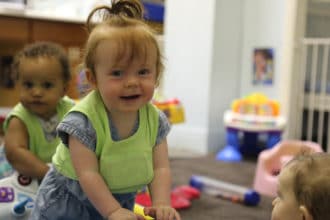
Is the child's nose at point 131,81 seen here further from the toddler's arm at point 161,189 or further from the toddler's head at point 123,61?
the toddler's arm at point 161,189

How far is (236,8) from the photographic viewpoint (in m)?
2.69

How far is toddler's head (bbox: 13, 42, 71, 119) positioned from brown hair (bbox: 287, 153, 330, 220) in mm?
653

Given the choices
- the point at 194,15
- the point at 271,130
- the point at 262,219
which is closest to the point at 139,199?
the point at 262,219

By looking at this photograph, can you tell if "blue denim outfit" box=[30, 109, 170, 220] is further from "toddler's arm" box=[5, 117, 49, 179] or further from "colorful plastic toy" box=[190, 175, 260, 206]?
"colorful plastic toy" box=[190, 175, 260, 206]

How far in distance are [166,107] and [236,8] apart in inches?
40.6

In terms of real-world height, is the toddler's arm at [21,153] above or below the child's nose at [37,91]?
below

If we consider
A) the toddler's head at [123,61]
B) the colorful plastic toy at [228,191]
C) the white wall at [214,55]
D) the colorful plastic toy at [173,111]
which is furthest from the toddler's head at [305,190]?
the white wall at [214,55]

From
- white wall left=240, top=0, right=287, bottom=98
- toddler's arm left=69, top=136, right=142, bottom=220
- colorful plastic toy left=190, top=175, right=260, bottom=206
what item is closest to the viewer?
toddler's arm left=69, top=136, right=142, bottom=220

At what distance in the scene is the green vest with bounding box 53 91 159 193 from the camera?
0.84 m

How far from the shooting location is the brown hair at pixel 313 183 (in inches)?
25.9

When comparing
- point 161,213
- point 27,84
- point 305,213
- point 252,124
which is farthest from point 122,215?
point 252,124

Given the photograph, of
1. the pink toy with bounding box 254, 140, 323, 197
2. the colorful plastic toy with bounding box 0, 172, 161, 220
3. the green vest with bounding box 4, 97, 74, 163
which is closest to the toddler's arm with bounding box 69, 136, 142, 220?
the colorful plastic toy with bounding box 0, 172, 161, 220

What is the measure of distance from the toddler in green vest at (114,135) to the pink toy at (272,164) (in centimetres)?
95

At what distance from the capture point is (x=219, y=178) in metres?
1.97
